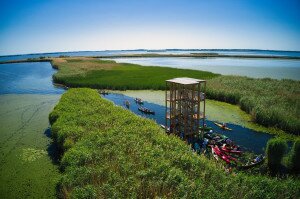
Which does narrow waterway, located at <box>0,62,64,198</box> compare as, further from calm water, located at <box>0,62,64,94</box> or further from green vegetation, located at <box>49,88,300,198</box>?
calm water, located at <box>0,62,64,94</box>

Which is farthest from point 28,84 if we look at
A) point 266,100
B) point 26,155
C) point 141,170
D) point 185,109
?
point 141,170

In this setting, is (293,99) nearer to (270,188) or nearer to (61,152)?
(270,188)

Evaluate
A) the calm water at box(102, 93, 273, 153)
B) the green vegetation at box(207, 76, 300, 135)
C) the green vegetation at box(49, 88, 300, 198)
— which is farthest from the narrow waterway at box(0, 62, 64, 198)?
the green vegetation at box(207, 76, 300, 135)

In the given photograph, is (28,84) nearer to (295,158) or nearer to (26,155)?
(26,155)

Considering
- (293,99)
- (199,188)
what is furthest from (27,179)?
(293,99)

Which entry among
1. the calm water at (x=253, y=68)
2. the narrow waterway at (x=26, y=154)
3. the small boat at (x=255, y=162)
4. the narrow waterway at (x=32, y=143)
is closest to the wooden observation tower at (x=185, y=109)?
the narrow waterway at (x=32, y=143)

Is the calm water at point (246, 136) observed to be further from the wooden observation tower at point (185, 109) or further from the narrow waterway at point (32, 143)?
the wooden observation tower at point (185, 109)
